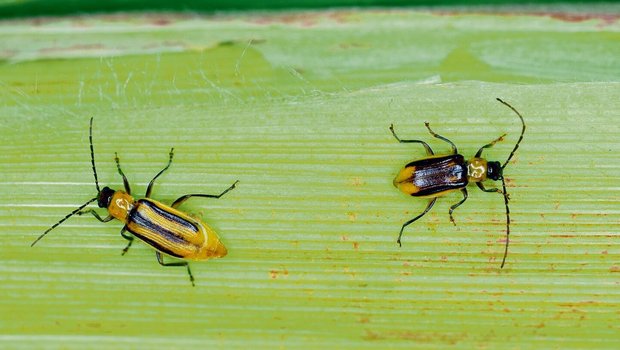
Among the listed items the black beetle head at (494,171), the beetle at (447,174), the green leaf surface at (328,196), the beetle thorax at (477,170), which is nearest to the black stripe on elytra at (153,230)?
the green leaf surface at (328,196)

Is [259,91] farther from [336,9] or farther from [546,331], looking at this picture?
[546,331]

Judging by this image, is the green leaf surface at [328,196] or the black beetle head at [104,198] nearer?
the green leaf surface at [328,196]

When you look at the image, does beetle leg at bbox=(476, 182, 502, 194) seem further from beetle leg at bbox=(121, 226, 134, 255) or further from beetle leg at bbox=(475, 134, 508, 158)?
beetle leg at bbox=(121, 226, 134, 255)

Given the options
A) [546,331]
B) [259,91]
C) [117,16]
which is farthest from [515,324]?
[117,16]

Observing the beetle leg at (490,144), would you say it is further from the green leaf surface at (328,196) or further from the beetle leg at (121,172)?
the beetle leg at (121,172)

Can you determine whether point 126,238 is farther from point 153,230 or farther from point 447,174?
point 447,174

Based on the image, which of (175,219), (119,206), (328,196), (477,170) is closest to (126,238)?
(119,206)
